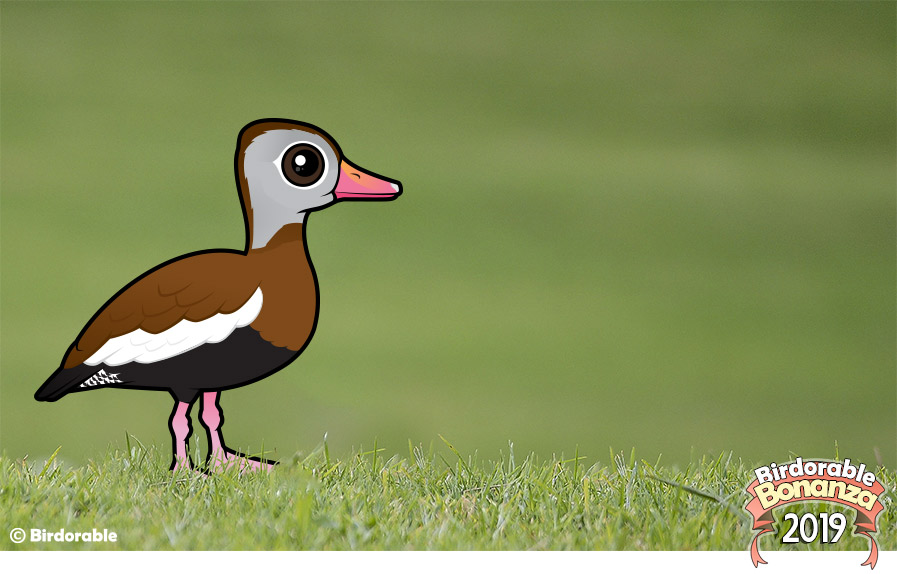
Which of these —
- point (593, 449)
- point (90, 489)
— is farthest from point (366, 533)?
point (593, 449)

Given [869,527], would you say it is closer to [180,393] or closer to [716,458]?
[716,458]

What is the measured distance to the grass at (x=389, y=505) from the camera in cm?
126

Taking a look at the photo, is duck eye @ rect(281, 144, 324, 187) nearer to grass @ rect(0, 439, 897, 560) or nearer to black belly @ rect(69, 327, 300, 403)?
black belly @ rect(69, 327, 300, 403)

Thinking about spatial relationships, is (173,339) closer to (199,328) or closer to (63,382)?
(199,328)

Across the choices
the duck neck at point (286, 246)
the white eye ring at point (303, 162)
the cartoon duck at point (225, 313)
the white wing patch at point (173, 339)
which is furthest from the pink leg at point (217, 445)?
the white eye ring at point (303, 162)

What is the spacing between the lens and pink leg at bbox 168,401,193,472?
1.70 m

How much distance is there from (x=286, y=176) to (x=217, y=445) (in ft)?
2.33

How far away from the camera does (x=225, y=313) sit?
170 centimetres

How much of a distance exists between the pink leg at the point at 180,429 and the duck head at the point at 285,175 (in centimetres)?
44

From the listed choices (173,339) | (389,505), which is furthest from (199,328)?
(389,505)

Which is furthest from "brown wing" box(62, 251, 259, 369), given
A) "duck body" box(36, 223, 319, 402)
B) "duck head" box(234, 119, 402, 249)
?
"duck head" box(234, 119, 402, 249)

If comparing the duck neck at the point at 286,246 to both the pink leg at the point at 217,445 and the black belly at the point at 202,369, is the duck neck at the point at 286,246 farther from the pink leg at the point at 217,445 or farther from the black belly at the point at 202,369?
the pink leg at the point at 217,445

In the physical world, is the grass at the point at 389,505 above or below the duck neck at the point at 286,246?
below
